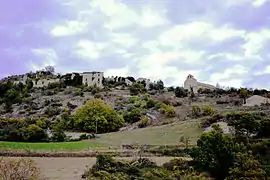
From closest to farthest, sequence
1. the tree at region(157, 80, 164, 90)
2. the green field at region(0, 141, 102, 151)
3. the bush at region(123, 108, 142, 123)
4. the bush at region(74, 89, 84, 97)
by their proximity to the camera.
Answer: the green field at region(0, 141, 102, 151) → the bush at region(123, 108, 142, 123) → the bush at region(74, 89, 84, 97) → the tree at region(157, 80, 164, 90)

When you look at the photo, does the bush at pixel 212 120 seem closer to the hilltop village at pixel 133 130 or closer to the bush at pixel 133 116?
the hilltop village at pixel 133 130

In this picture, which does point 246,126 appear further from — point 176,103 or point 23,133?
point 176,103

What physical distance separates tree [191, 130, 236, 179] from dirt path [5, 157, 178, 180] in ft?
12.9

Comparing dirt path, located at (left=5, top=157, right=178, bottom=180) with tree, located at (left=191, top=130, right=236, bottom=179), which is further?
dirt path, located at (left=5, top=157, right=178, bottom=180)

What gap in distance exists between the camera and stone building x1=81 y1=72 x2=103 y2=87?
280 feet

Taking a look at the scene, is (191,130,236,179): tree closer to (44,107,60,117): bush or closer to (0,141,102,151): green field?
(0,141,102,151): green field

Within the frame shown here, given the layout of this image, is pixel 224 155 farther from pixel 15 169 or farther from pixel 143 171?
pixel 15 169

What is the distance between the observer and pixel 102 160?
24.6 m

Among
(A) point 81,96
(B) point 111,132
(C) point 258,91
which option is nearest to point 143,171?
(B) point 111,132

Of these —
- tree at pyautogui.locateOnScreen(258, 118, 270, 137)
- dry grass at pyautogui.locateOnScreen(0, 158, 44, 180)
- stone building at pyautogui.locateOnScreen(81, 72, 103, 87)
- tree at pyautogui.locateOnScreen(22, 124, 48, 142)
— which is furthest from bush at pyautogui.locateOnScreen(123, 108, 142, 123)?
dry grass at pyautogui.locateOnScreen(0, 158, 44, 180)

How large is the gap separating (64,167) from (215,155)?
10.0m

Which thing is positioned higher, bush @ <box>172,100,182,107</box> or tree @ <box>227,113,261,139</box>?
bush @ <box>172,100,182,107</box>

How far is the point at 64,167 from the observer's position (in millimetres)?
27750

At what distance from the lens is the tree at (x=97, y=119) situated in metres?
51.2
